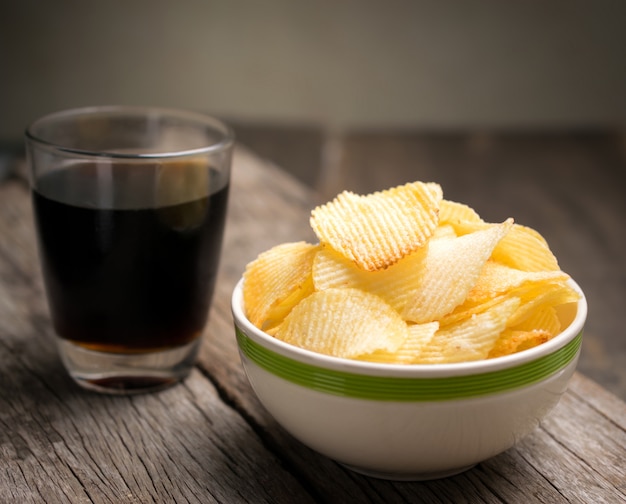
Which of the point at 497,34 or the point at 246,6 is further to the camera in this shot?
the point at 497,34

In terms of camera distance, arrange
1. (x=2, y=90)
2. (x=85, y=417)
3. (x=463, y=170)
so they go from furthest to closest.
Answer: (x=2, y=90)
(x=463, y=170)
(x=85, y=417)

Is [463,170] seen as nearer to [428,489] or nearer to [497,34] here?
[497,34]

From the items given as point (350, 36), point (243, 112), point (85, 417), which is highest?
point (85, 417)

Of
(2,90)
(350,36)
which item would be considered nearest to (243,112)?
(350,36)

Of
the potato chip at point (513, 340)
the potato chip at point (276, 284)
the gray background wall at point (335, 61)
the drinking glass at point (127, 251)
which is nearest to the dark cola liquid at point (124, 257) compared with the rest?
the drinking glass at point (127, 251)

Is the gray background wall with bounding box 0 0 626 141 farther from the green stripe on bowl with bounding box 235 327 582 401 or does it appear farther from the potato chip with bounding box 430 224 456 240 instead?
the green stripe on bowl with bounding box 235 327 582 401

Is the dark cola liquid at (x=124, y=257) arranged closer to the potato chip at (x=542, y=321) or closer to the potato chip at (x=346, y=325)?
the potato chip at (x=346, y=325)
